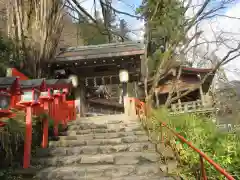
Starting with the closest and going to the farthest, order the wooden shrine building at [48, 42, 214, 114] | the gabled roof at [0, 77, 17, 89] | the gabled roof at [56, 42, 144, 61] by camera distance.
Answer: the gabled roof at [0, 77, 17, 89] < the gabled roof at [56, 42, 144, 61] < the wooden shrine building at [48, 42, 214, 114]

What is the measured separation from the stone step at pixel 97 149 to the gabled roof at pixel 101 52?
5.48m

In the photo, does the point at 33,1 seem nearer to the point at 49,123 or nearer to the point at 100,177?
the point at 49,123

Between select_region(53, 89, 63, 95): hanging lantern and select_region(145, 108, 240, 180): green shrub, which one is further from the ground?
select_region(53, 89, 63, 95): hanging lantern

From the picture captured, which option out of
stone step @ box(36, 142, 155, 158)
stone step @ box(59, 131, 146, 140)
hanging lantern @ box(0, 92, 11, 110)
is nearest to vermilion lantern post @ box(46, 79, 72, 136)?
stone step @ box(59, 131, 146, 140)

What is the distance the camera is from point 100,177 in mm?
4836

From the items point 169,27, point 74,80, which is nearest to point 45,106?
point 74,80

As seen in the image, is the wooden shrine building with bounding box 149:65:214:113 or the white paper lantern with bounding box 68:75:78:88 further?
the wooden shrine building with bounding box 149:65:214:113

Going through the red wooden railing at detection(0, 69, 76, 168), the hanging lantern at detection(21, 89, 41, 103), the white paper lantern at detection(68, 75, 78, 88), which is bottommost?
the red wooden railing at detection(0, 69, 76, 168)

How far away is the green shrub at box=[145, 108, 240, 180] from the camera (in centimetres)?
472

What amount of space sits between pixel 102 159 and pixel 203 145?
7.41 ft

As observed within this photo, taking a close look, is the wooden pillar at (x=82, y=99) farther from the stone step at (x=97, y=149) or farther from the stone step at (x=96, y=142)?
the stone step at (x=97, y=149)

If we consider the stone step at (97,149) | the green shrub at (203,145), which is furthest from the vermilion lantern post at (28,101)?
the green shrub at (203,145)

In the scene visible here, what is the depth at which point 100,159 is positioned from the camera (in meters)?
5.55

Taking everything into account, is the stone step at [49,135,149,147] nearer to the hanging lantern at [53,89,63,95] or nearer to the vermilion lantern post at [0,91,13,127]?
the hanging lantern at [53,89,63,95]
